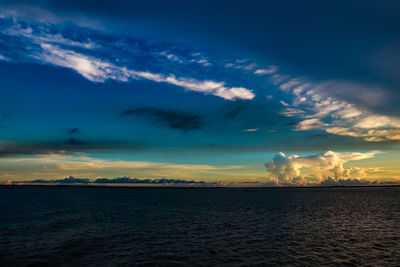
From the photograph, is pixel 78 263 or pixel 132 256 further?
pixel 132 256

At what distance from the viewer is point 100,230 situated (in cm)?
4672

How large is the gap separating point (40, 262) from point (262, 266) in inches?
934

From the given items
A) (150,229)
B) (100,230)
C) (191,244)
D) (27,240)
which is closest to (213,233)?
(191,244)

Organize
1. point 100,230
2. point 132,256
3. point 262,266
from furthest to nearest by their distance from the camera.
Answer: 1. point 100,230
2. point 132,256
3. point 262,266

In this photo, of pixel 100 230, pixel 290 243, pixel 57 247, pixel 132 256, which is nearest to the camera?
pixel 132 256

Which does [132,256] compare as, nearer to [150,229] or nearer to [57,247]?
[57,247]

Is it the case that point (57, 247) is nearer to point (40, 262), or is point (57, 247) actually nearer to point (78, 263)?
point (40, 262)

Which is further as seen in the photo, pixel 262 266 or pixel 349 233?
pixel 349 233

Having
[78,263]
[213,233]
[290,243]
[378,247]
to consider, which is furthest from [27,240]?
[378,247]

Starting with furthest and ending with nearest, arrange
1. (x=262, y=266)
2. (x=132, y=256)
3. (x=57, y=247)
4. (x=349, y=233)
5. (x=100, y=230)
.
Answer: (x=100, y=230) < (x=349, y=233) < (x=57, y=247) < (x=132, y=256) < (x=262, y=266)

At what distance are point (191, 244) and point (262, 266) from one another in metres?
12.2

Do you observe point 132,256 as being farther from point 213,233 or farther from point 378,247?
point 378,247

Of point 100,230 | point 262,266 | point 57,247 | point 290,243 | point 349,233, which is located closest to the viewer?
point 262,266

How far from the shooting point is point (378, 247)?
113 ft
